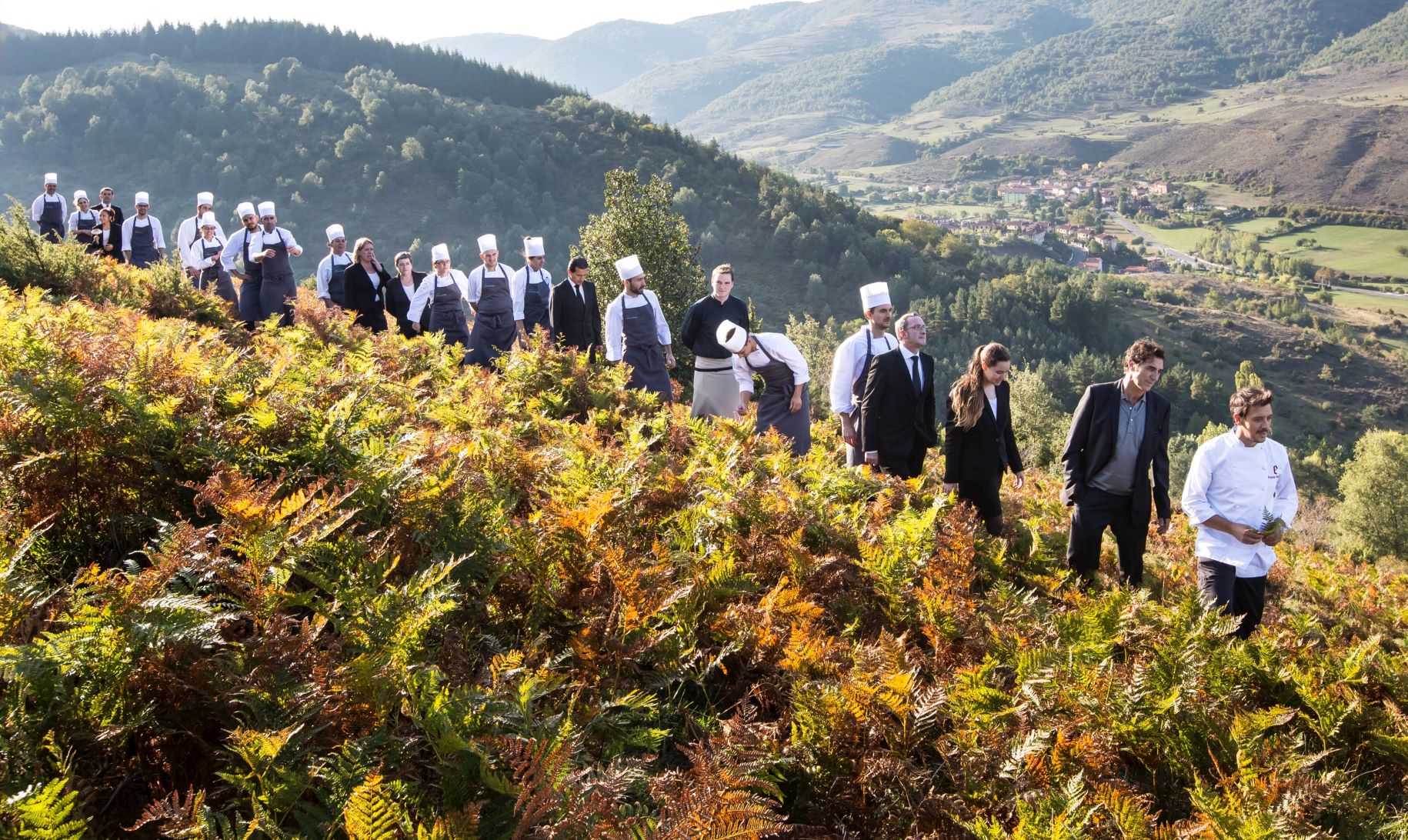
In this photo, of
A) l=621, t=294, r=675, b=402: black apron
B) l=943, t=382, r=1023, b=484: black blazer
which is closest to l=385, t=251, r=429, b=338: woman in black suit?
l=621, t=294, r=675, b=402: black apron

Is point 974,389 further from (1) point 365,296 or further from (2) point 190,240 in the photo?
(2) point 190,240

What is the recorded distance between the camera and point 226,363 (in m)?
4.34

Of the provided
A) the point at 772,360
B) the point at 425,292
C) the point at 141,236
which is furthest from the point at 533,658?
the point at 141,236

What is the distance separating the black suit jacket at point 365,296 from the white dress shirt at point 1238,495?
982 centimetres

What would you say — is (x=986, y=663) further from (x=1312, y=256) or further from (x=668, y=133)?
(x=1312, y=256)

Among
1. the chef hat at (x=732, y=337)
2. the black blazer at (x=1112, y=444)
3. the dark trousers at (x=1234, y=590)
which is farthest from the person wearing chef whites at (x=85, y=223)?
the dark trousers at (x=1234, y=590)

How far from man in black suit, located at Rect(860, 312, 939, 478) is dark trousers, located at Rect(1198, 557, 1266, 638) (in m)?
2.36

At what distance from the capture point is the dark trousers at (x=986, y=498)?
22.6ft

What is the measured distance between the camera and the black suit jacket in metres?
11.3

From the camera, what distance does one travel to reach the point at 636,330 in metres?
10.2

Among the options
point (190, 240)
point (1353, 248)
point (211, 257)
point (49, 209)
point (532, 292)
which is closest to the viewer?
point (532, 292)

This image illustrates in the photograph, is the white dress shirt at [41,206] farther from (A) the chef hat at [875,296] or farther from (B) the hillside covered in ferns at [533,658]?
(A) the chef hat at [875,296]

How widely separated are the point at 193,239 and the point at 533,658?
42.3ft

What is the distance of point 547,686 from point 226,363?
2790mm
